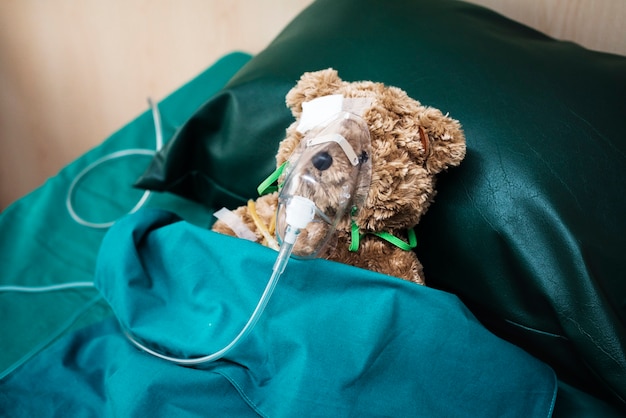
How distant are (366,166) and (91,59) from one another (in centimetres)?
112

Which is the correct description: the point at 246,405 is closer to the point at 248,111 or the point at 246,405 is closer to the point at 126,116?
the point at 248,111

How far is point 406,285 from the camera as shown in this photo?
2.09ft

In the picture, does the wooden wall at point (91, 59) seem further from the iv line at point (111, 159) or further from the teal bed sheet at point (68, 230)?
the iv line at point (111, 159)

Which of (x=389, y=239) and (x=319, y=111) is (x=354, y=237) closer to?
(x=389, y=239)

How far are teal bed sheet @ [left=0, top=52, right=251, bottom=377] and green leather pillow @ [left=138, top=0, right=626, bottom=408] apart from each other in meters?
0.29

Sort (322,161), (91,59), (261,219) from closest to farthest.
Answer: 1. (322,161)
2. (261,219)
3. (91,59)

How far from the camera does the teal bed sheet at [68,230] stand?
85 cm

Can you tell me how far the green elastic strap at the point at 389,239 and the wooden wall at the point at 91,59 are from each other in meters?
0.64

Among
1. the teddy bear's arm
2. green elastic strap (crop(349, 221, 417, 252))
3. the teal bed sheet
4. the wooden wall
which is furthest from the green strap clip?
the wooden wall

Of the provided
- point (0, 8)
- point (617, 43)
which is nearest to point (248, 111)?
point (617, 43)

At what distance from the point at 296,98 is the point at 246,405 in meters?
0.35

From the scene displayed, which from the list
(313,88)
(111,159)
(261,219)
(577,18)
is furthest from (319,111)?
(111,159)

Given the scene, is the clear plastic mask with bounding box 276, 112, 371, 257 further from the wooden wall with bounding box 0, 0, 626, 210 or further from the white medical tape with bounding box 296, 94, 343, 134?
the wooden wall with bounding box 0, 0, 626, 210

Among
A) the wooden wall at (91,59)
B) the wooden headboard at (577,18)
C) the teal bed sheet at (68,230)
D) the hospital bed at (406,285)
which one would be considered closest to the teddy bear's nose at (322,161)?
the hospital bed at (406,285)
